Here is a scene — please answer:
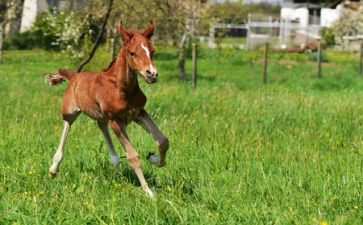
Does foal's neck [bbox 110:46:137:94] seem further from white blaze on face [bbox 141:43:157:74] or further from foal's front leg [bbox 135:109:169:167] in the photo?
white blaze on face [bbox 141:43:157:74]

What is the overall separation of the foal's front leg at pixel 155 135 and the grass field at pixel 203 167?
295mm

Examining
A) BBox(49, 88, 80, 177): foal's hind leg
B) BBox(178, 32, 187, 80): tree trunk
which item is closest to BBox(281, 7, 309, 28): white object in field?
BBox(178, 32, 187, 80): tree trunk

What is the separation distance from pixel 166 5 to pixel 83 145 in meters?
8.94

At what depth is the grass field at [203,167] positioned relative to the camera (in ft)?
17.8

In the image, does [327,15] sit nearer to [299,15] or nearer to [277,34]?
[299,15]

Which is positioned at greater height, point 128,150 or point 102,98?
point 102,98

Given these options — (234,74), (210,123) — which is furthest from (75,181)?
(234,74)

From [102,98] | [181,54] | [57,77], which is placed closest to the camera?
[102,98]

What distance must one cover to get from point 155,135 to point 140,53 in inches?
31.8

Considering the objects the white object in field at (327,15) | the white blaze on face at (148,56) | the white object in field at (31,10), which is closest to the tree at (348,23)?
the white object in field at (327,15)

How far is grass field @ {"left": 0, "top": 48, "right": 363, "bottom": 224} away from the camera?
5426 mm

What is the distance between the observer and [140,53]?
5992 mm

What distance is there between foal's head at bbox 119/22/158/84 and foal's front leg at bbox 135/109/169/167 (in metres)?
0.51

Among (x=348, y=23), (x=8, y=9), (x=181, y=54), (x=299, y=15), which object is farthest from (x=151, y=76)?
(x=299, y=15)
